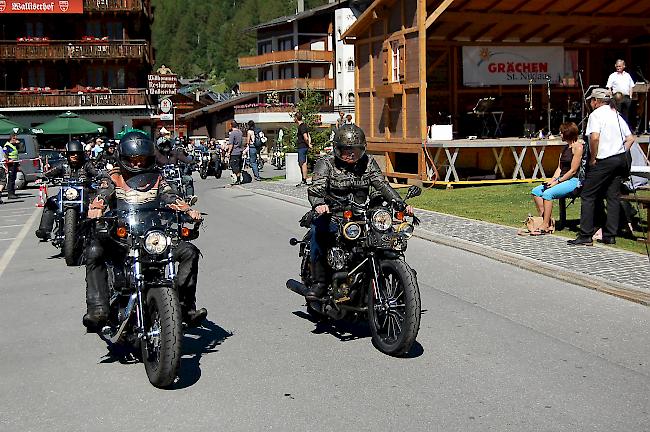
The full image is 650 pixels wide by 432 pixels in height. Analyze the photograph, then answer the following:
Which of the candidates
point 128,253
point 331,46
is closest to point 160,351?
point 128,253

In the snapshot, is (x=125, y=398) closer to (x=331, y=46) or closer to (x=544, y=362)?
(x=544, y=362)

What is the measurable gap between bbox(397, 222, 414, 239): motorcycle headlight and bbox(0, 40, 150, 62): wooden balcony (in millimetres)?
60928

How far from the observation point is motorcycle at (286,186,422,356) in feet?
21.9

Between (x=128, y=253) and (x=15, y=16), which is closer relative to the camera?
(x=128, y=253)

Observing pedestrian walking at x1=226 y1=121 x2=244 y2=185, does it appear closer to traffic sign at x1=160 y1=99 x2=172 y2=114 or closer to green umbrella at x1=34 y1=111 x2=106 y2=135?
traffic sign at x1=160 y1=99 x2=172 y2=114

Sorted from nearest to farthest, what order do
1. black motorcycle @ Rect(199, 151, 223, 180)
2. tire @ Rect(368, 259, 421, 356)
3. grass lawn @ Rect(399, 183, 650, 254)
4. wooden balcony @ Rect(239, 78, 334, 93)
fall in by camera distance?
tire @ Rect(368, 259, 421, 356) → grass lawn @ Rect(399, 183, 650, 254) → black motorcycle @ Rect(199, 151, 223, 180) → wooden balcony @ Rect(239, 78, 334, 93)

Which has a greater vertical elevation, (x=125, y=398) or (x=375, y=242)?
(x=375, y=242)

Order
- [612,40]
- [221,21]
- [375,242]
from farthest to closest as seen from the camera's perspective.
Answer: [221,21]
[612,40]
[375,242]

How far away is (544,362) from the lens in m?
6.63

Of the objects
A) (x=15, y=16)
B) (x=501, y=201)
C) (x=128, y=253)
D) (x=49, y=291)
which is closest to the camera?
(x=128, y=253)

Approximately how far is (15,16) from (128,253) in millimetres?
63845

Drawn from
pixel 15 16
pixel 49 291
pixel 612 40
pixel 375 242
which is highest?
pixel 15 16

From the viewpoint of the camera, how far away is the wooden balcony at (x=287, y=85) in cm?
8333

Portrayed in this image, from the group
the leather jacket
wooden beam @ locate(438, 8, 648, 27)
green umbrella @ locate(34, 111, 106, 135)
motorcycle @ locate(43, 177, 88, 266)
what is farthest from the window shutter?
the leather jacket
